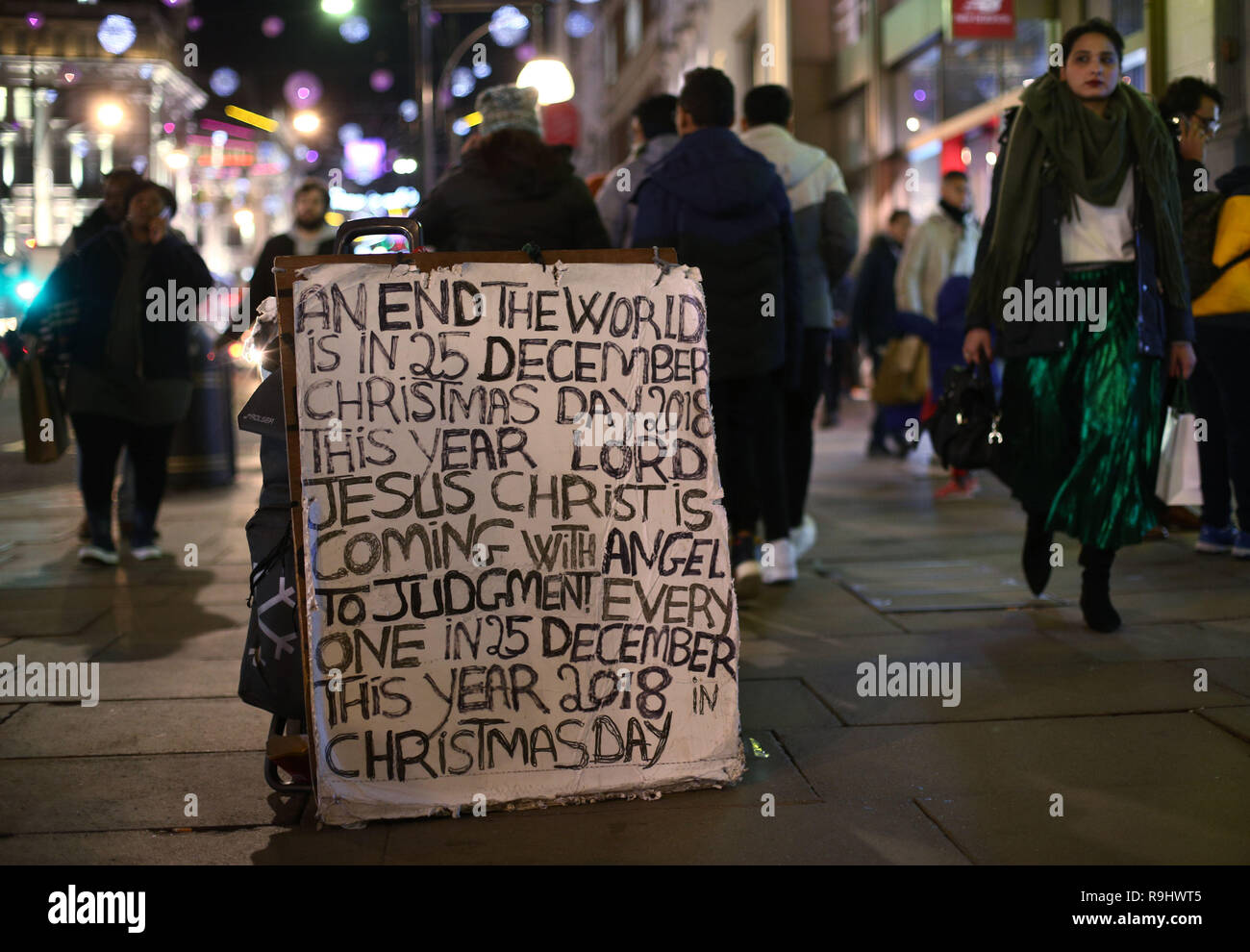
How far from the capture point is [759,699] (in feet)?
13.3

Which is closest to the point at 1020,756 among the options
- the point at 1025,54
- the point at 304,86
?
the point at 1025,54

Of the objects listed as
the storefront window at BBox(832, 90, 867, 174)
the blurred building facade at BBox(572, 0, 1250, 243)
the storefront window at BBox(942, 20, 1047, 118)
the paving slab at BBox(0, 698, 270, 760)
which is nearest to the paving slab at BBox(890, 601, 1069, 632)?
the paving slab at BBox(0, 698, 270, 760)

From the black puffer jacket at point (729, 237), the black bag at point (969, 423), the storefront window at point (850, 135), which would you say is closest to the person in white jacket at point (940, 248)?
the black puffer jacket at point (729, 237)

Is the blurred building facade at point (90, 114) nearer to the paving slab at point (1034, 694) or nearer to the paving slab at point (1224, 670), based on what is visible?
the paving slab at point (1034, 694)

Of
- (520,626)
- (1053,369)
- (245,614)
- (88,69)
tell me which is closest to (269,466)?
(520,626)

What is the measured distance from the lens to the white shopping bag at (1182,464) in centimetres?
675

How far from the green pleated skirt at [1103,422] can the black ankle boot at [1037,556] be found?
261mm

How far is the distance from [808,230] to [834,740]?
3.34 m

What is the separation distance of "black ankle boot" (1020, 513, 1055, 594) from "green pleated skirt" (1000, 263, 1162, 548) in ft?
0.86

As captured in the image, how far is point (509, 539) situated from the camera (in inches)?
124

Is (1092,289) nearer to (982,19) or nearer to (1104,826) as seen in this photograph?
(1104,826)

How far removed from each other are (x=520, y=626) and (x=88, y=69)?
59.7m
